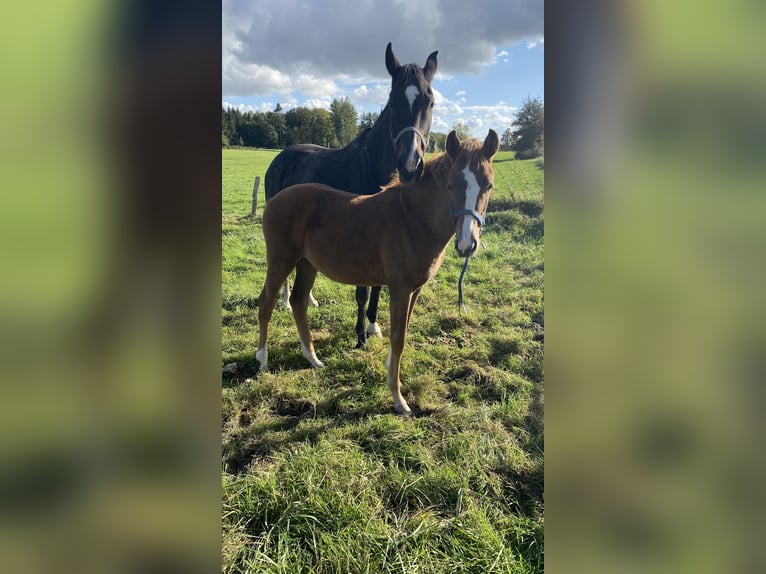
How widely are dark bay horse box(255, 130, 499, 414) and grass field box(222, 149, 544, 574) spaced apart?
353mm

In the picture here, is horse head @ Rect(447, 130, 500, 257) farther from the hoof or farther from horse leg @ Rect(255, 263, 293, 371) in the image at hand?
horse leg @ Rect(255, 263, 293, 371)

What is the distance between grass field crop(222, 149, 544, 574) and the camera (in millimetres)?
1734

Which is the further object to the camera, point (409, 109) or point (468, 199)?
point (409, 109)

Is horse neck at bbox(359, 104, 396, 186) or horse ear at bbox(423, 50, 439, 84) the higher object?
horse ear at bbox(423, 50, 439, 84)

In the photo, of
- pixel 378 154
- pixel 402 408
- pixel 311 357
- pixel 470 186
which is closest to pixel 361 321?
pixel 311 357

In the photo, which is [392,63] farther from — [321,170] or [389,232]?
[389,232]

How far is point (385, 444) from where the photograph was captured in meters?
2.58

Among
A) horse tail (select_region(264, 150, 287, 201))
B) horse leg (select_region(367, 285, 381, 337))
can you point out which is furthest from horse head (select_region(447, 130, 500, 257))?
horse tail (select_region(264, 150, 287, 201))

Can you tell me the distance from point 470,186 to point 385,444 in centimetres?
169
